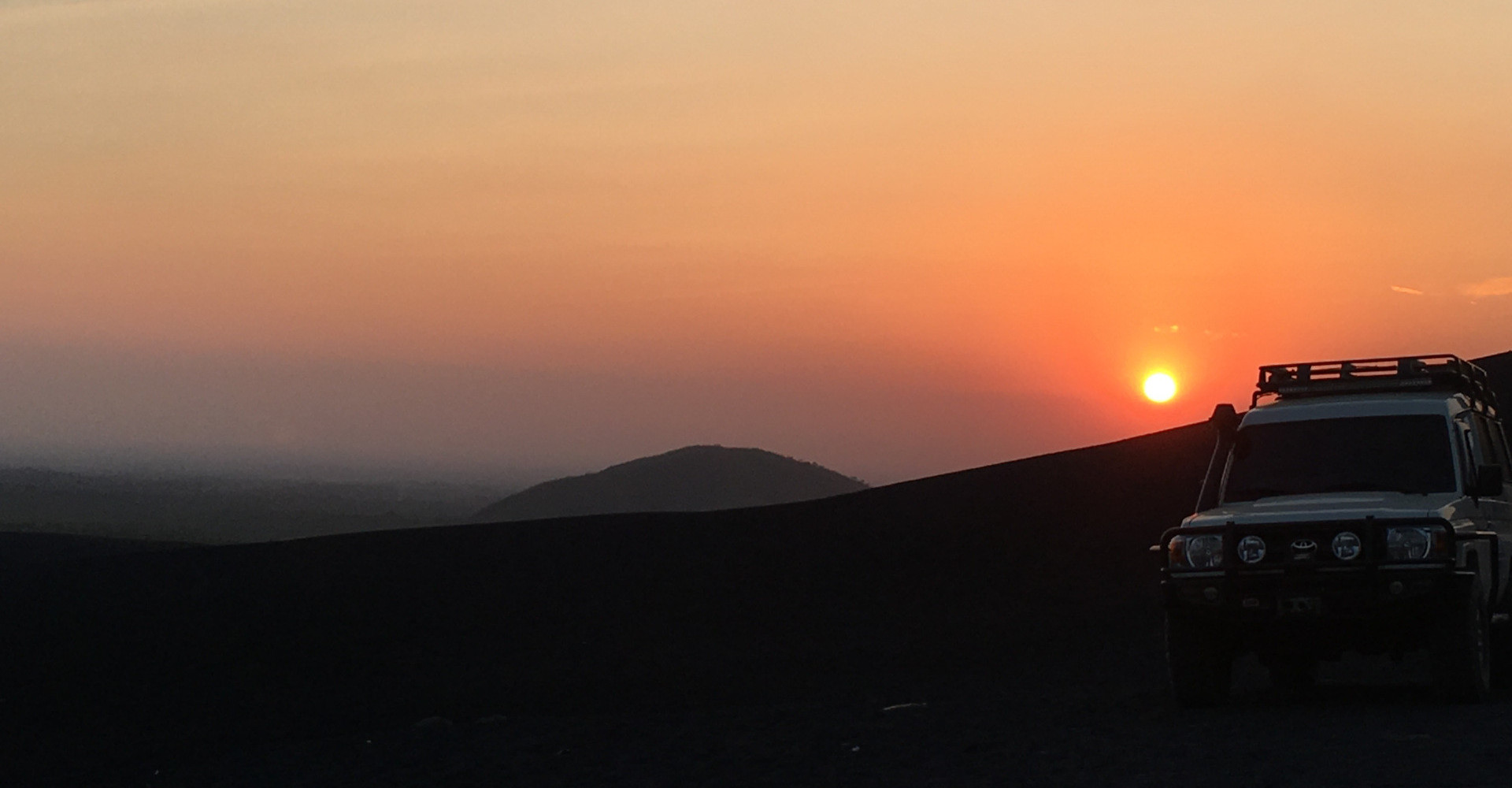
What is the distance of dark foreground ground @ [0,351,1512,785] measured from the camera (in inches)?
505

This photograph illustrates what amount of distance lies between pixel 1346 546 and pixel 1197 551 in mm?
1144

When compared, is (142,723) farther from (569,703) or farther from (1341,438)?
(1341,438)

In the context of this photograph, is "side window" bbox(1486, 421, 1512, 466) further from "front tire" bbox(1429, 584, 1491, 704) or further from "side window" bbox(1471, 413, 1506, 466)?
"front tire" bbox(1429, 584, 1491, 704)

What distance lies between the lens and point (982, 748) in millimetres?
12930

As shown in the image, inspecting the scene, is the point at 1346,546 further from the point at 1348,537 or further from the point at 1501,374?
the point at 1501,374

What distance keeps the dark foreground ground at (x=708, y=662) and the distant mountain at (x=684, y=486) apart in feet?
270

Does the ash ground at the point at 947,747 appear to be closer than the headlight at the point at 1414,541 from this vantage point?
Yes

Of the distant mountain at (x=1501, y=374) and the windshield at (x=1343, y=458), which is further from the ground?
the distant mountain at (x=1501, y=374)

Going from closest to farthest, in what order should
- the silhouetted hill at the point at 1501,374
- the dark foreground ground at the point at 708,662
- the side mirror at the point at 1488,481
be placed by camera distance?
1. the dark foreground ground at the point at 708,662
2. the side mirror at the point at 1488,481
3. the silhouetted hill at the point at 1501,374

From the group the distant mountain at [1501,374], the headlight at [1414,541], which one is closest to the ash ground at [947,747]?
the headlight at [1414,541]

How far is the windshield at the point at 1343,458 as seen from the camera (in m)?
14.4

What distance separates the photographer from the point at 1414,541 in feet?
43.5

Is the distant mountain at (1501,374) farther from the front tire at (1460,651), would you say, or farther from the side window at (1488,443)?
the front tire at (1460,651)

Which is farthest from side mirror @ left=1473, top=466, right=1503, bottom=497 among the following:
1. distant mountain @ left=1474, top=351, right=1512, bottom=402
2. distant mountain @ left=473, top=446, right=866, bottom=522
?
distant mountain @ left=473, top=446, right=866, bottom=522
